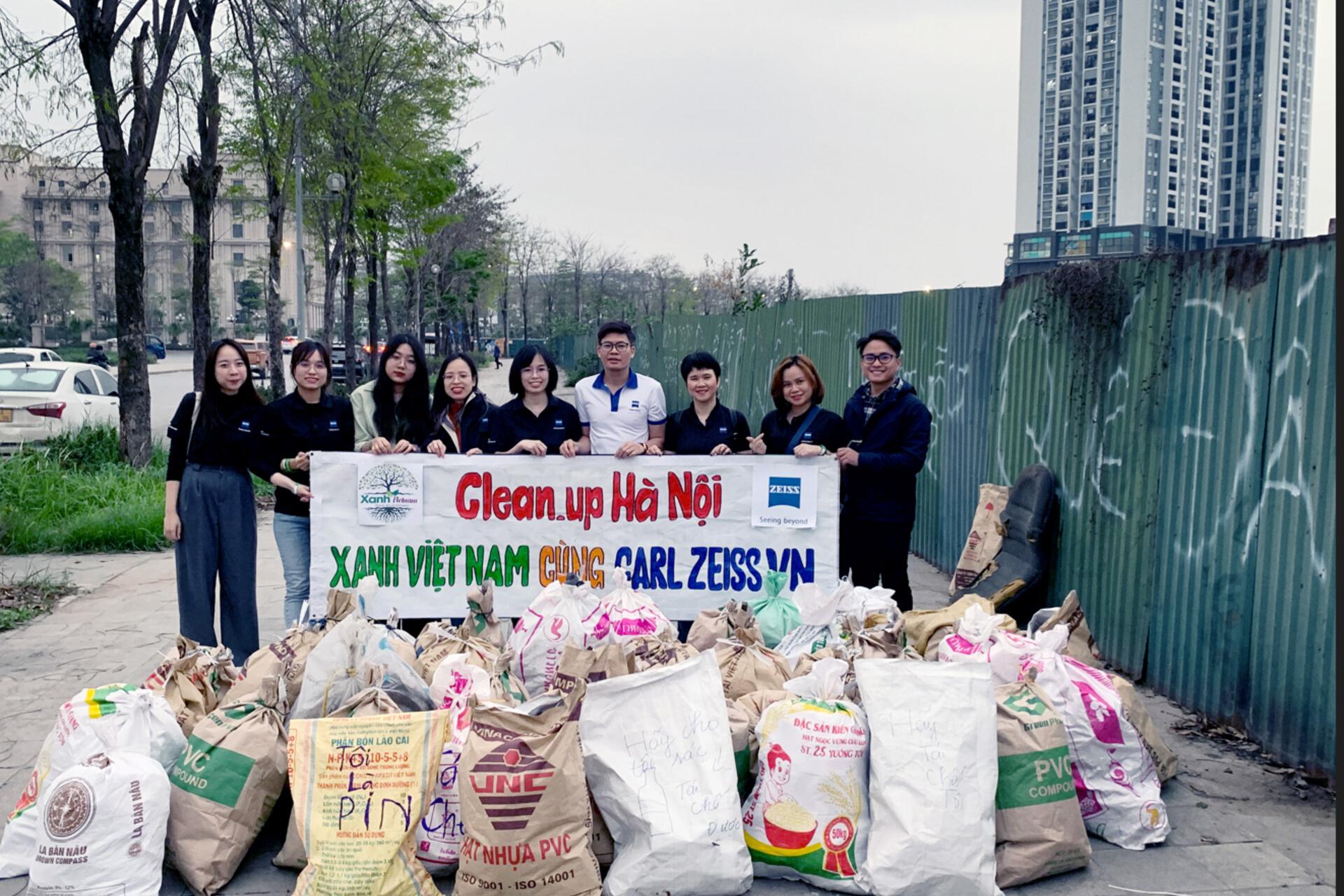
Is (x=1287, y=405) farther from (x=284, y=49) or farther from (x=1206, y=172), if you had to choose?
(x=1206, y=172)

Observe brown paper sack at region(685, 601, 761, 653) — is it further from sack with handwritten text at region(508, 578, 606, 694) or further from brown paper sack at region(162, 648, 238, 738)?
brown paper sack at region(162, 648, 238, 738)

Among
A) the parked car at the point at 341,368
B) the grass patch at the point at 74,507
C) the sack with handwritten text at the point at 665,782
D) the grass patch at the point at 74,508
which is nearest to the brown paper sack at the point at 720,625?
the sack with handwritten text at the point at 665,782

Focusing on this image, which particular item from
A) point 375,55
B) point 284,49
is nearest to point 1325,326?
point 284,49

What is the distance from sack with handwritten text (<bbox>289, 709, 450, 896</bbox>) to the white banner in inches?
75.8

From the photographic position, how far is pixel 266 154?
56.2 feet

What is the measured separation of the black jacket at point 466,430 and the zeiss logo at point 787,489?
1526mm

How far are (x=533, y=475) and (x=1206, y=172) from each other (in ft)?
435

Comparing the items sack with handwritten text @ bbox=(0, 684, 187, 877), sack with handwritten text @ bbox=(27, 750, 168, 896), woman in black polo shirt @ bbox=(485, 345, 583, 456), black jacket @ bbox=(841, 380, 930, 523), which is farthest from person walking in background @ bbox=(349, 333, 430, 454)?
sack with handwritten text @ bbox=(27, 750, 168, 896)

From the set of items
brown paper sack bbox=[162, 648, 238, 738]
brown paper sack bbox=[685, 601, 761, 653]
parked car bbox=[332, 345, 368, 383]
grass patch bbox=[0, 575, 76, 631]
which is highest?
parked car bbox=[332, 345, 368, 383]

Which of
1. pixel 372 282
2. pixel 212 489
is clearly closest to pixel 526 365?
pixel 212 489

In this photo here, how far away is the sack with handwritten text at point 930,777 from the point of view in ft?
11.4

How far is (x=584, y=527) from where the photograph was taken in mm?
5715

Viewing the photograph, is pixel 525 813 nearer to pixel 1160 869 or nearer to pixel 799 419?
pixel 1160 869

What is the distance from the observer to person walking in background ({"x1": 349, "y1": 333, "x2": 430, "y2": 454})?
225 inches
